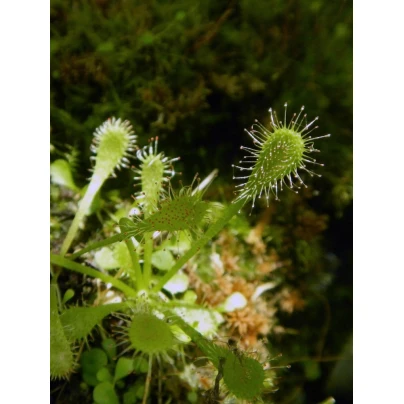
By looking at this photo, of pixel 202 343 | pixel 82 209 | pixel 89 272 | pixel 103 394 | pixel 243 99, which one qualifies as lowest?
pixel 103 394

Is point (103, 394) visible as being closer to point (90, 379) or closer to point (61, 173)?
point (90, 379)

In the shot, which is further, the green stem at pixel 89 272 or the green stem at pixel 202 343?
the green stem at pixel 89 272

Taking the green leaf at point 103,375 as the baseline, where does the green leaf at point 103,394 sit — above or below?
below

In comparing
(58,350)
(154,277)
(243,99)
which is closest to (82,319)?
(58,350)

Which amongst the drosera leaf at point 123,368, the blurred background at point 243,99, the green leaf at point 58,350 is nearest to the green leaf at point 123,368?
the drosera leaf at point 123,368

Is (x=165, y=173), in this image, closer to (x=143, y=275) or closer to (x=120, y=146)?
(x=120, y=146)

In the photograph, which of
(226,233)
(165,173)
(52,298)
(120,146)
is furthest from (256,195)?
(52,298)

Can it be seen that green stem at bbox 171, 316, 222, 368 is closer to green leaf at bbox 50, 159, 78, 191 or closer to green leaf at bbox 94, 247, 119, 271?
green leaf at bbox 94, 247, 119, 271

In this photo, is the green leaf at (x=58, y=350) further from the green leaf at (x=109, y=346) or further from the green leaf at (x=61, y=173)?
the green leaf at (x=61, y=173)
